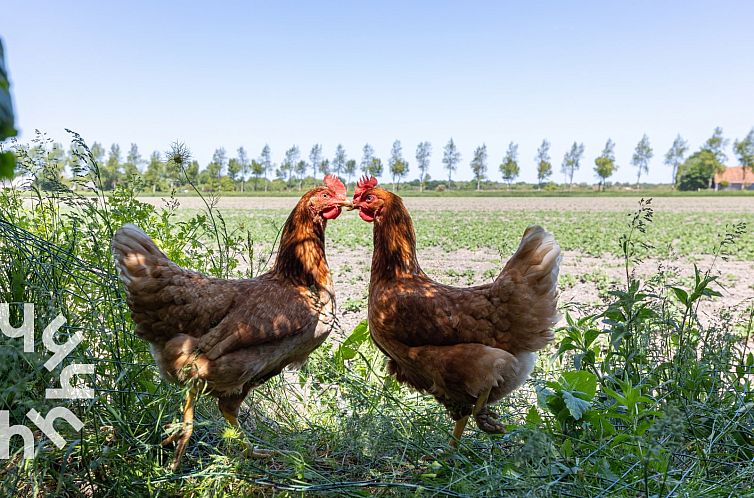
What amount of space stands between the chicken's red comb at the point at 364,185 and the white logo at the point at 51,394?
5.67 ft

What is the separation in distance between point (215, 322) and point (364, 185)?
1249mm

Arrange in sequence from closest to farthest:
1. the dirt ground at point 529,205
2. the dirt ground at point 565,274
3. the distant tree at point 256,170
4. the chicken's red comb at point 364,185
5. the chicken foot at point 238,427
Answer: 1. the chicken foot at point 238,427
2. the chicken's red comb at point 364,185
3. the dirt ground at point 565,274
4. the dirt ground at point 529,205
5. the distant tree at point 256,170

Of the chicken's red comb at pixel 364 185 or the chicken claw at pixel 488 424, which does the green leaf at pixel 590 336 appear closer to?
the chicken claw at pixel 488 424

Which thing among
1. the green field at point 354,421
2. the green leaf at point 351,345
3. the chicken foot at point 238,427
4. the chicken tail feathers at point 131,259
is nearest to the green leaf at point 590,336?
the green field at point 354,421

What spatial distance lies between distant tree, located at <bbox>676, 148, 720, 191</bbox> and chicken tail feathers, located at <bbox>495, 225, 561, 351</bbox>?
81368 millimetres

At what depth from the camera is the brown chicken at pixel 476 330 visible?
255cm

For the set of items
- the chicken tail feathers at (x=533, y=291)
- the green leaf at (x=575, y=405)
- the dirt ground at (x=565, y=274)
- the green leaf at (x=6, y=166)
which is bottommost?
the dirt ground at (x=565, y=274)

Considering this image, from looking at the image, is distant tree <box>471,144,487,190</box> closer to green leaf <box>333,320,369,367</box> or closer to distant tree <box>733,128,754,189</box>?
distant tree <box>733,128,754,189</box>

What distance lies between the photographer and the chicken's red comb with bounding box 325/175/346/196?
296cm

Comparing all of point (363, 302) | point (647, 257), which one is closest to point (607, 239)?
point (647, 257)

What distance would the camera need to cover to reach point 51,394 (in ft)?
5.86

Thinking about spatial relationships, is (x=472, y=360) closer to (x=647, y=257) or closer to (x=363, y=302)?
(x=363, y=302)

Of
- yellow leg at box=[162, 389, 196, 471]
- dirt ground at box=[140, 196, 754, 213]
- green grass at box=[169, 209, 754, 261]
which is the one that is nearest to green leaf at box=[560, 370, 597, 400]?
yellow leg at box=[162, 389, 196, 471]

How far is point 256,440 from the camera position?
2.56 metres
